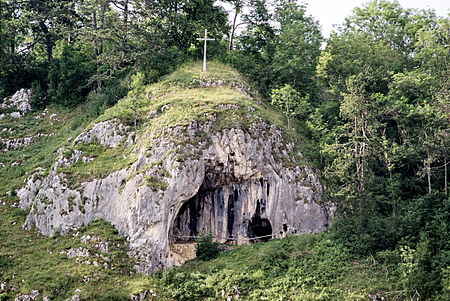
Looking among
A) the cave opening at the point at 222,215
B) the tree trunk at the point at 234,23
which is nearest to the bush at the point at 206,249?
the cave opening at the point at 222,215

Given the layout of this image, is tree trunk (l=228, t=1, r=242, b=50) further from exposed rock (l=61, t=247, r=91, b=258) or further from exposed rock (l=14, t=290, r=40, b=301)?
exposed rock (l=14, t=290, r=40, b=301)

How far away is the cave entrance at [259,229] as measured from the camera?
93.9ft

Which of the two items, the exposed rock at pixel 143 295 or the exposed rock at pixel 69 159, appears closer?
the exposed rock at pixel 143 295

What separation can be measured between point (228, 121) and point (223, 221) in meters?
5.68

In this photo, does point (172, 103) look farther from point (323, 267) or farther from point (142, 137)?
point (323, 267)

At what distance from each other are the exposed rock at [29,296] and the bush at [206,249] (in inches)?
314

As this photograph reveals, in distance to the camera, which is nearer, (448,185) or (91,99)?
(448,185)

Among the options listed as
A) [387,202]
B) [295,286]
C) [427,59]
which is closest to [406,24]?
[427,59]

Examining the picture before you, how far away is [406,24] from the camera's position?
131ft

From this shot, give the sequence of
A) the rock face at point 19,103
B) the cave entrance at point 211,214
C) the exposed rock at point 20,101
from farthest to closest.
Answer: the exposed rock at point 20,101 → the rock face at point 19,103 → the cave entrance at point 211,214

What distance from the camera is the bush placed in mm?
26125

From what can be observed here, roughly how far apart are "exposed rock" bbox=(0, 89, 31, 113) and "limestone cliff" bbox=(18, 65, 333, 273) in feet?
29.6

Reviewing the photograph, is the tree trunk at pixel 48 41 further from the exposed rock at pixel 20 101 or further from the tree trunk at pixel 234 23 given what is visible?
the tree trunk at pixel 234 23

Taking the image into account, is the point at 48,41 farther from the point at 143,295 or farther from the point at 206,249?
the point at 143,295
